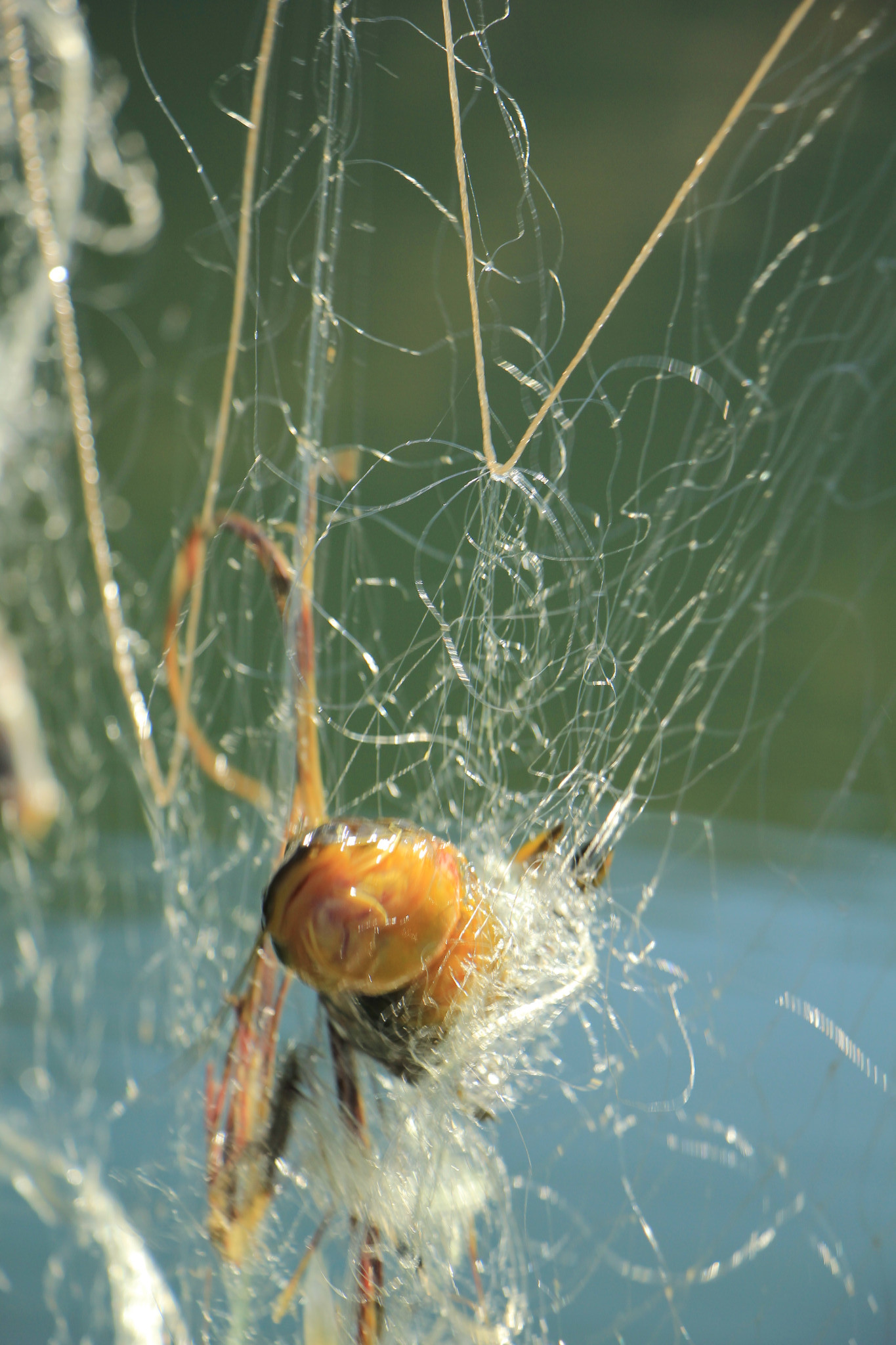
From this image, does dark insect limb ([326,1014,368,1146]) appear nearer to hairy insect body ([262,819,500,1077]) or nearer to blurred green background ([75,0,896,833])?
hairy insect body ([262,819,500,1077])

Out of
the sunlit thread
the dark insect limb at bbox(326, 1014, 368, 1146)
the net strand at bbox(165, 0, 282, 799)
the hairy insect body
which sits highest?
the net strand at bbox(165, 0, 282, 799)

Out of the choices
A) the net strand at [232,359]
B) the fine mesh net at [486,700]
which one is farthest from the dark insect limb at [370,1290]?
the net strand at [232,359]

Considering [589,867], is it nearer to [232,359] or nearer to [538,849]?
[538,849]

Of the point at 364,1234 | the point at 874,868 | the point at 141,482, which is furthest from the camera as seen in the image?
the point at 141,482

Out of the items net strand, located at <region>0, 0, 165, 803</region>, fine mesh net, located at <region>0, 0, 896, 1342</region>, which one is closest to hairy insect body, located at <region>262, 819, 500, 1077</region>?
fine mesh net, located at <region>0, 0, 896, 1342</region>

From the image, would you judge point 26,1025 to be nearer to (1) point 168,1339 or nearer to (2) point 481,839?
(1) point 168,1339

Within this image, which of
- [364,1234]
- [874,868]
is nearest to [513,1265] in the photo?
[364,1234]

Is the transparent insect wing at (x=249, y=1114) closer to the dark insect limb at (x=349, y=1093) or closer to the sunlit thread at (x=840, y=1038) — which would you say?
the dark insect limb at (x=349, y=1093)
